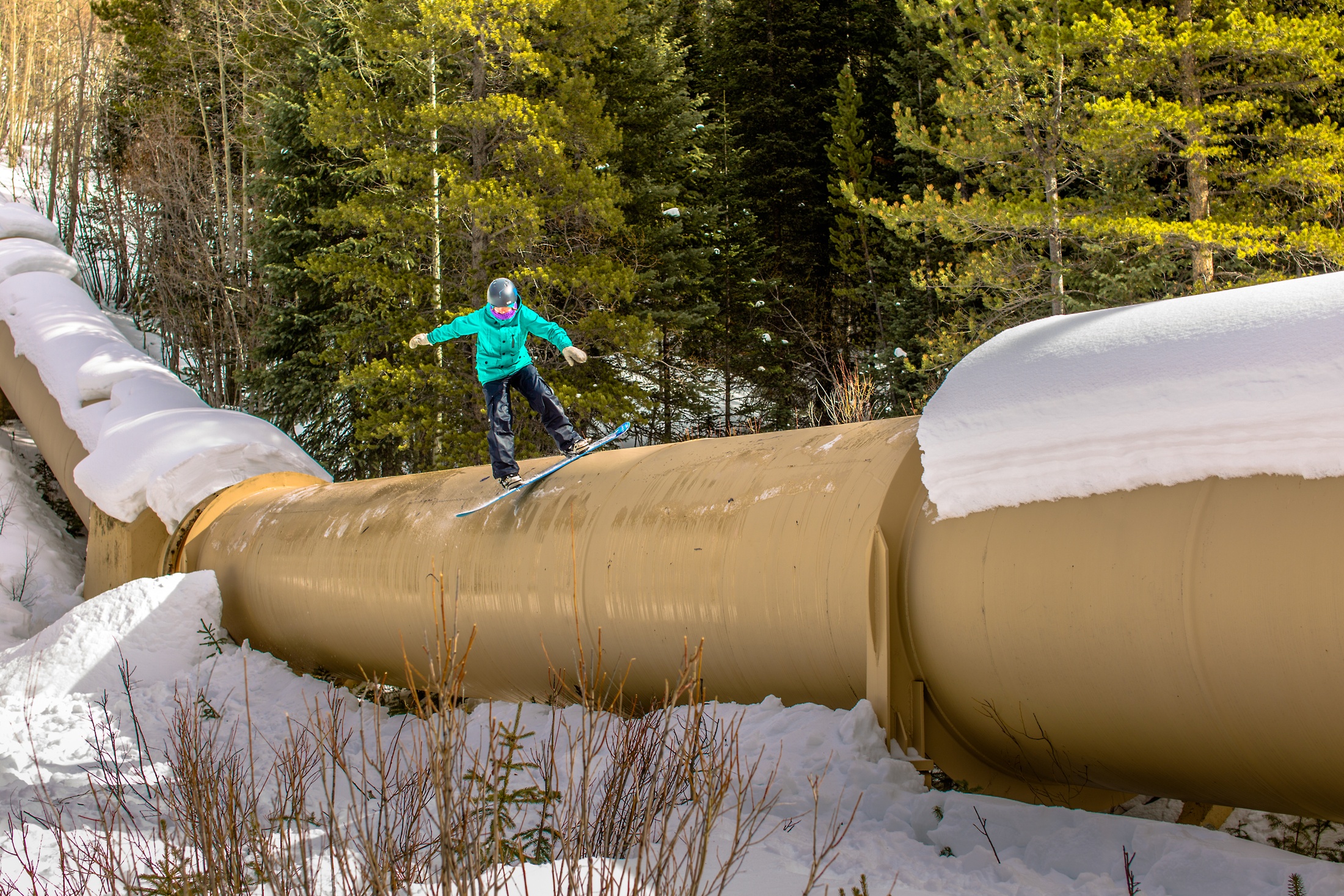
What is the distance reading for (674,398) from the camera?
20.9 meters

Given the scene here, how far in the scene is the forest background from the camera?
46.7 ft

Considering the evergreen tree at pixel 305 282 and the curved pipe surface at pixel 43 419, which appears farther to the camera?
the evergreen tree at pixel 305 282

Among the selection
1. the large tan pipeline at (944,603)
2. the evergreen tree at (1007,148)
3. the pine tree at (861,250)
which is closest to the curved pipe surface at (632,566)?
the large tan pipeline at (944,603)

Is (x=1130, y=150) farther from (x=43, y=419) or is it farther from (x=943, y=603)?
(x=43, y=419)

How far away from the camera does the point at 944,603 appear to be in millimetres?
3805

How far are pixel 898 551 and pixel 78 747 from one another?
4.74 m

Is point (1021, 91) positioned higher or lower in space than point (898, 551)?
higher

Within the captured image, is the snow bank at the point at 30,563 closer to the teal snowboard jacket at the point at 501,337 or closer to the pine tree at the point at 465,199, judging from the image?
the pine tree at the point at 465,199

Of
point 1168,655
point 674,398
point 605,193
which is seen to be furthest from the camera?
point 674,398

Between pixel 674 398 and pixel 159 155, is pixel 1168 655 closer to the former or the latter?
pixel 674 398

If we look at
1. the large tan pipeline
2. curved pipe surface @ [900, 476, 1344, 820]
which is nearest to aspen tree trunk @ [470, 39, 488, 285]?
the large tan pipeline

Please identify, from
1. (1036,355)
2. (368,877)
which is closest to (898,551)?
(1036,355)

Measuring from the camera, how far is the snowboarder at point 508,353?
649 cm

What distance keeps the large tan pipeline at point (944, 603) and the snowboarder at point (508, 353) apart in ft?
1.11
